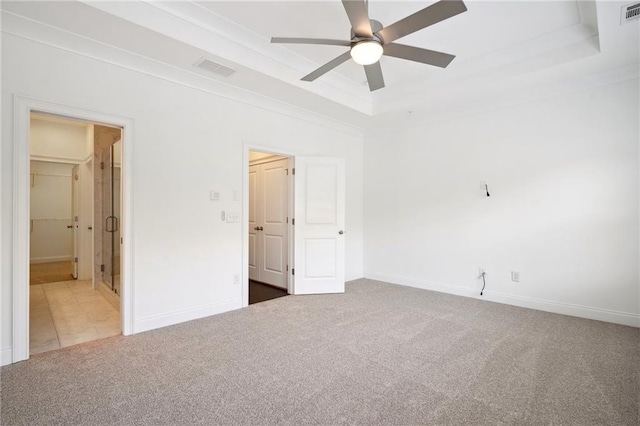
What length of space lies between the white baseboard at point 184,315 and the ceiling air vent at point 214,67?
2609 millimetres

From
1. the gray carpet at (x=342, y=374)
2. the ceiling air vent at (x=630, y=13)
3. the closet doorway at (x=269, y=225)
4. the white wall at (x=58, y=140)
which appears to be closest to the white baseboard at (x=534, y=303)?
the gray carpet at (x=342, y=374)

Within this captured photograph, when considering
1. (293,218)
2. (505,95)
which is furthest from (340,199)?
(505,95)

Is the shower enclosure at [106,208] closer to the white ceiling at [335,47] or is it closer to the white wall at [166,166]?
the white wall at [166,166]

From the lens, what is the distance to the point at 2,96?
8.06 ft

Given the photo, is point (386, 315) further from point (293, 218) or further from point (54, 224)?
point (54, 224)

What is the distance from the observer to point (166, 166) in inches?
132

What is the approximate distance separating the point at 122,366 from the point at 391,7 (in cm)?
373

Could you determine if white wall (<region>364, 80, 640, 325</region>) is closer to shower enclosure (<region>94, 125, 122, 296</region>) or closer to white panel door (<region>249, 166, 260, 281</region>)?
white panel door (<region>249, 166, 260, 281</region>)

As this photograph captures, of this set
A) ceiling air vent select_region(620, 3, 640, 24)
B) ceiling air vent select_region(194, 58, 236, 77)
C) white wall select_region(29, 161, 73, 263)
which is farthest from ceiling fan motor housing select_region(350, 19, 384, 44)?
white wall select_region(29, 161, 73, 263)

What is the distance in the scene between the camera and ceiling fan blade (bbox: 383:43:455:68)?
2.35m

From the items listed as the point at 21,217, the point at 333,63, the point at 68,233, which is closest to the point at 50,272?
the point at 68,233

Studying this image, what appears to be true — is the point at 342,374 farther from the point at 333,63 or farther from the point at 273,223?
the point at 273,223

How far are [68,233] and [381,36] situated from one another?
880 cm

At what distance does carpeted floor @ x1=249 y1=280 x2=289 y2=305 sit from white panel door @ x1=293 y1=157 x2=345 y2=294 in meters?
0.35
